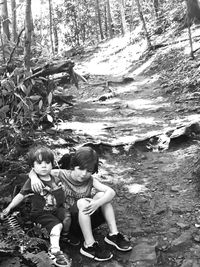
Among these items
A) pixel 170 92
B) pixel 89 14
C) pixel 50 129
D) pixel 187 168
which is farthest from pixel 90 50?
pixel 187 168

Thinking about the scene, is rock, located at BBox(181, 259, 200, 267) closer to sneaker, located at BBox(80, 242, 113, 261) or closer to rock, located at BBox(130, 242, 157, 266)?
rock, located at BBox(130, 242, 157, 266)

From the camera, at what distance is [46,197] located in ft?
11.5

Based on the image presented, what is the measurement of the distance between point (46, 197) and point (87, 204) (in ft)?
1.42

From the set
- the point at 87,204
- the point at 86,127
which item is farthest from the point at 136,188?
the point at 86,127

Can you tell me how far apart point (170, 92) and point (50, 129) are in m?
5.03

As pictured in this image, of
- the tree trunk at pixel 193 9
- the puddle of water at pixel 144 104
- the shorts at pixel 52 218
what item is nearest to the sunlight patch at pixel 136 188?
the shorts at pixel 52 218

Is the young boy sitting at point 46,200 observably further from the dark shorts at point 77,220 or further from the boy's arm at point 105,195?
the boy's arm at point 105,195

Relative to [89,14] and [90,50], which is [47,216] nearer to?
[90,50]

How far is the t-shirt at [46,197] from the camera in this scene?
3.47m

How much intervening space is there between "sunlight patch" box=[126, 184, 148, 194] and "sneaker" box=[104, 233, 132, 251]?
1.46m

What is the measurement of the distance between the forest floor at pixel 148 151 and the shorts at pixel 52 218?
35 cm

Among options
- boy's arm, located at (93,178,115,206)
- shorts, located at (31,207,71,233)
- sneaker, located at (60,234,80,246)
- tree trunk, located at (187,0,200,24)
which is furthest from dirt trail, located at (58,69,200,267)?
tree trunk, located at (187,0,200,24)

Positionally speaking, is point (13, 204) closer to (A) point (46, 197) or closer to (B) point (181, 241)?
(A) point (46, 197)

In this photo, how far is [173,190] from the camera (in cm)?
484
